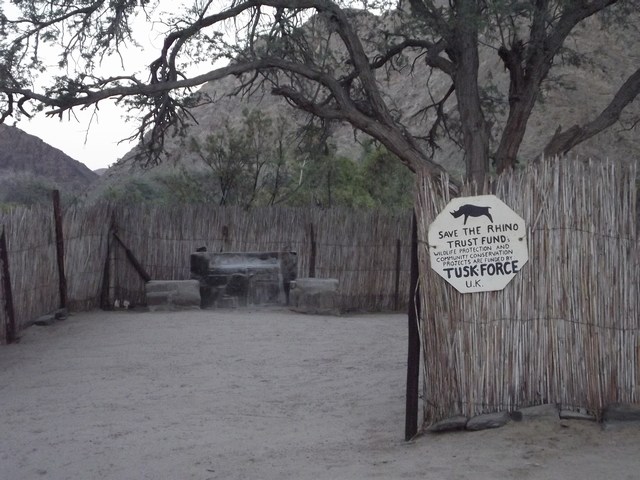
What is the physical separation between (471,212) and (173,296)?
27.6 feet

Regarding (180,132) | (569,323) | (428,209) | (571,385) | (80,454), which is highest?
(180,132)

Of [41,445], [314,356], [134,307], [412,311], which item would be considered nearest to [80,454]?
[41,445]

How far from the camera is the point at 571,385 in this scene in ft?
18.9

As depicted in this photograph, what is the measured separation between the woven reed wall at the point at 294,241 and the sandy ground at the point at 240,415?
2.67 metres

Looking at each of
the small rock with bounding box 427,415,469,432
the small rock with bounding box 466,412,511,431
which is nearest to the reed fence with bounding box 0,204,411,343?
the small rock with bounding box 427,415,469,432

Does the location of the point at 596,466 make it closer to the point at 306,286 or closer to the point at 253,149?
the point at 306,286

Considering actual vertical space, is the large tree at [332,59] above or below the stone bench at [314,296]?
above

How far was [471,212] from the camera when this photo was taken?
6.00 m

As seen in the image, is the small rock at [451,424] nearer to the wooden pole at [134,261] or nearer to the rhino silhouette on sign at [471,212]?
the rhino silhouette on sign at [471,212]

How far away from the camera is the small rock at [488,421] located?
5793 mm

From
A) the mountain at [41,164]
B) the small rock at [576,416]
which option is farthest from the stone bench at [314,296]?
the mountain at [41,164]

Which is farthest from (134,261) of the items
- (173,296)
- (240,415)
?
(240,415)

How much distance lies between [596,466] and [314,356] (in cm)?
533

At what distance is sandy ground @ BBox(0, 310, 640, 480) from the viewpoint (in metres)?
5.39
